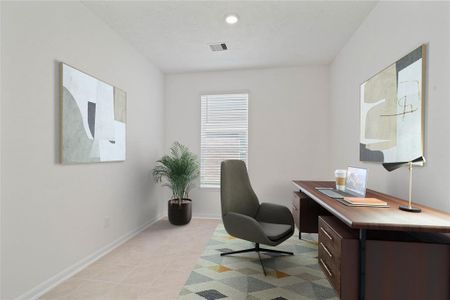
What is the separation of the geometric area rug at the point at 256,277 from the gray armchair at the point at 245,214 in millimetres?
105

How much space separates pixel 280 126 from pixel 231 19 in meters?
1.97

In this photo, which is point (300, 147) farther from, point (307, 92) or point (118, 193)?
point (118, 193)

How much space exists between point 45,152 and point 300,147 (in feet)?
11.2

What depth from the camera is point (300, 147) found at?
3891 mm

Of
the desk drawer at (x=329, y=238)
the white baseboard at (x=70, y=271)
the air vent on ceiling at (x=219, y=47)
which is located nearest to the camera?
the desk drawer at (x=329, y=238)

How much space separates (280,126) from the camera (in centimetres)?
394

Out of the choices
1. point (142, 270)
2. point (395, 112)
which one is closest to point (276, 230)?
point (142, 270)

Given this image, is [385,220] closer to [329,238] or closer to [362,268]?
[362,268]

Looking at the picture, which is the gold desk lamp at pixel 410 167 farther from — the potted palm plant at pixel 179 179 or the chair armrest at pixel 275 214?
the potted palm plant at pixel 179 179

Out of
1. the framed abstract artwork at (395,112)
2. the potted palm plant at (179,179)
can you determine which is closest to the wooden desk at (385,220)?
the framed abstract artwork at (395,112)

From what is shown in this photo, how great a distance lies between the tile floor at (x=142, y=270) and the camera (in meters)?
1.89

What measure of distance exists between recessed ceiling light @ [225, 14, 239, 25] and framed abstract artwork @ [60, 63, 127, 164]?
1532 millimetres

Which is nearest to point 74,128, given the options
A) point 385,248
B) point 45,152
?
point 45,152

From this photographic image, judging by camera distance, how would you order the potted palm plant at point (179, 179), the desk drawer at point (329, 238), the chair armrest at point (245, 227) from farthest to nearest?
the potted palm plant at point (179, 179), the chair armrest at point (245, 227), the desk drawer at point (329, 238)
